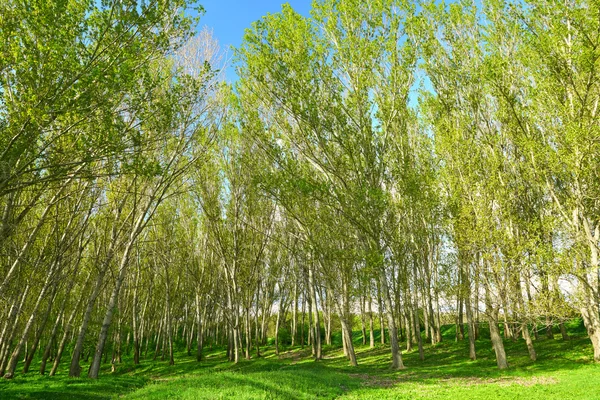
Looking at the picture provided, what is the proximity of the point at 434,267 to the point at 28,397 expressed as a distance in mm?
24169

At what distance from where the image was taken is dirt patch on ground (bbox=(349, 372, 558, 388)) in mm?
13461

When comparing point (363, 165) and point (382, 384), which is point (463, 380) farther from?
point (363, 165)

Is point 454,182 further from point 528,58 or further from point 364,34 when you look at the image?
point 364,34

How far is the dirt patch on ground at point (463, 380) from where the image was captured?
44.2 ft

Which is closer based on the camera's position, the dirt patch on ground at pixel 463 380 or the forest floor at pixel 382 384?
the forest floor at pixel 382 384

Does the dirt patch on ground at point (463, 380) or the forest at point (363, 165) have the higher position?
the forest at point (363, 165)

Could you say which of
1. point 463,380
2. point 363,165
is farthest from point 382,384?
point 363,165

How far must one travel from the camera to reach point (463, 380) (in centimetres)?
1448

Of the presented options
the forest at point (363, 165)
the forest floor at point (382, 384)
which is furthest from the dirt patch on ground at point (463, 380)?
the forest at point (363, 165)

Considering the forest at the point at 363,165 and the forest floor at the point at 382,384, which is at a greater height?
the forest at the point at 363,165

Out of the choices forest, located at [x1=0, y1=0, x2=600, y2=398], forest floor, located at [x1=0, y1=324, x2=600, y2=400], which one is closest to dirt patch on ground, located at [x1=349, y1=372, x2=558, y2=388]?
forest floor, located at [x1=0, y1=324, x2=600, y2=400]

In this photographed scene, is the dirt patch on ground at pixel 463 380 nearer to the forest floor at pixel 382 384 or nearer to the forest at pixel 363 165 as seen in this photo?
the forest floor at pixel 382 384

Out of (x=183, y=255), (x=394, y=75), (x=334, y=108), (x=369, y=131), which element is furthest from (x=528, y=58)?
(x=183, y=255)

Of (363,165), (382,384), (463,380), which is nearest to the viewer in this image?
(382,384)
